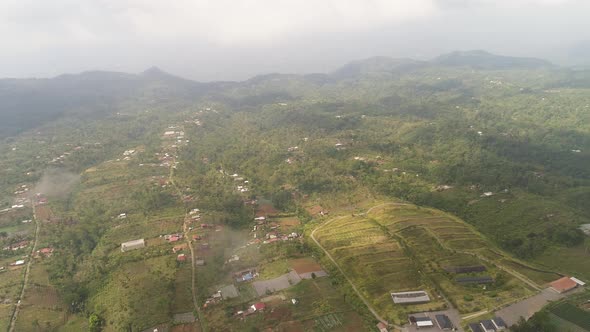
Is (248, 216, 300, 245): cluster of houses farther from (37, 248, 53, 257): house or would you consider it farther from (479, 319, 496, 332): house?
(37, 248, 53, 257): house

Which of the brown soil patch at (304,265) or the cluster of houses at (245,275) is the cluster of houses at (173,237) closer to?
the cluster of houses at (245,275)

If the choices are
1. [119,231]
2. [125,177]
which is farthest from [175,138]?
[119,231]

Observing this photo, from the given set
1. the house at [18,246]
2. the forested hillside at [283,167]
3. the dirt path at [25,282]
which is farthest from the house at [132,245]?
the house at [18,246]

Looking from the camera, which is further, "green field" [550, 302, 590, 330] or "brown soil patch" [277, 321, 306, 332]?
"brown soil patch" [277, 321, 306, 332]

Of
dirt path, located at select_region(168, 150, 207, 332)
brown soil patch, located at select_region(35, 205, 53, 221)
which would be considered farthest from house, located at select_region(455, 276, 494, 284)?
brown soil patch, located at select_region(35, 205, 53, 221)

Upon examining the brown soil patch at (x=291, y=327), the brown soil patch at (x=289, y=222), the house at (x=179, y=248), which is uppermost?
the house at (x=179, y=248)
